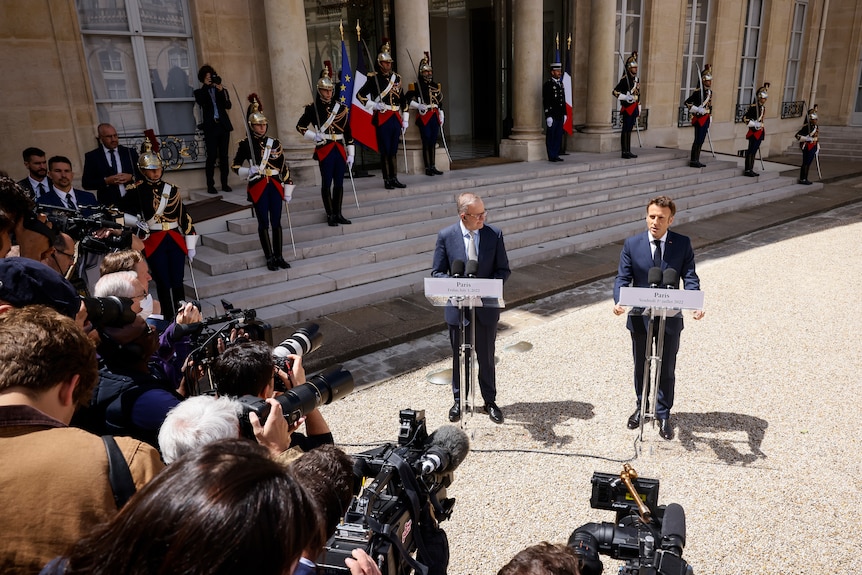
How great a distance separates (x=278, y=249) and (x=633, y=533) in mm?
6261

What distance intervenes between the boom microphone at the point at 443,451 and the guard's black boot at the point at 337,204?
6.66 metres

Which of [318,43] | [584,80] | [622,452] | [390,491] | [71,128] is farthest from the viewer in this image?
[584,80]

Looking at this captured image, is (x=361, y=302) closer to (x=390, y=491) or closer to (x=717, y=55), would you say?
(x=390, y=491)

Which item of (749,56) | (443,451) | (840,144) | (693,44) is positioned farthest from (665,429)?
(840,144)

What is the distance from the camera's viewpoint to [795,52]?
20.0 meters

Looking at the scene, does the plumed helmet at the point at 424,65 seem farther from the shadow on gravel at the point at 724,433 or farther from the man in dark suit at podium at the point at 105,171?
the shadow on gravel at the point at 724,433

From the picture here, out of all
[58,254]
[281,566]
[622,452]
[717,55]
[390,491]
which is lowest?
[622,452]

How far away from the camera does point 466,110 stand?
17406mm

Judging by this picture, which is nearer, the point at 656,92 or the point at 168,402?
the point at 168,402

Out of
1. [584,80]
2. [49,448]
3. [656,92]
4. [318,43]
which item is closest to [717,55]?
[656,92]

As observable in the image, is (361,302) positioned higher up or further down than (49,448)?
further down

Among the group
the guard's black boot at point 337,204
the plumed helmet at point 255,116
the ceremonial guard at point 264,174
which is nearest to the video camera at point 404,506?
the ceremonial guard at point 264,174

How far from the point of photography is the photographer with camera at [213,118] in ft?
29.0

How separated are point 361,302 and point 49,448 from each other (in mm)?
5984
